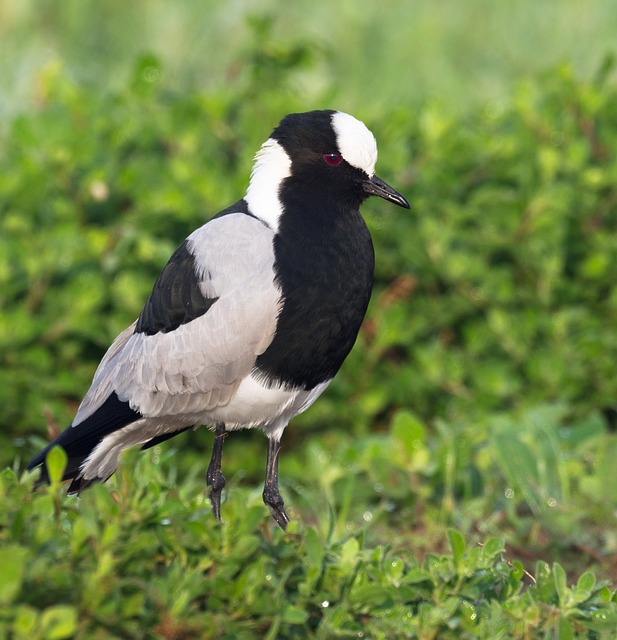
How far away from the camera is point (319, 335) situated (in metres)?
3.50

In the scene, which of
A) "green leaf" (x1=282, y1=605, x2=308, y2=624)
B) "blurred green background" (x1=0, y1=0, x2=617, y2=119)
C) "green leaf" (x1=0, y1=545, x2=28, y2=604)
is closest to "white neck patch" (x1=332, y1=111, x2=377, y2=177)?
"green leaf" (x1=282, y1=605, x2=308, y2=624)

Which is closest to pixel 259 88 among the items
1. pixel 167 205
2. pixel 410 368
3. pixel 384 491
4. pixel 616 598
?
pixel 167 205

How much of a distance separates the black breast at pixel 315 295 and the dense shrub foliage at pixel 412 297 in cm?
72

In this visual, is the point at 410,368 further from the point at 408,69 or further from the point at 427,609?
the point at 408,69

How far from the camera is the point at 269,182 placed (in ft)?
12.2

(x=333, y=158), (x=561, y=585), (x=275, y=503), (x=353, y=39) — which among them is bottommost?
(x=275, y=503)

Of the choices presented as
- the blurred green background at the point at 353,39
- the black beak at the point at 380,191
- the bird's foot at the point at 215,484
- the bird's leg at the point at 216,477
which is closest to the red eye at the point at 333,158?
the black beak at the point at 380,191

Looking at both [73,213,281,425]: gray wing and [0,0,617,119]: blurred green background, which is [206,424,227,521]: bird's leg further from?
[0,0,617,119]: blurred green background

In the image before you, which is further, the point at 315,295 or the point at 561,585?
the point at 315,295

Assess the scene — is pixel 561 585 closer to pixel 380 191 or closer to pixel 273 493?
pixel 273 493

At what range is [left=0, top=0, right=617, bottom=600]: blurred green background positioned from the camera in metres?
4.77

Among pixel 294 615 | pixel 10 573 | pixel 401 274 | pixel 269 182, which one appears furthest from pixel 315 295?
pixel 401 274

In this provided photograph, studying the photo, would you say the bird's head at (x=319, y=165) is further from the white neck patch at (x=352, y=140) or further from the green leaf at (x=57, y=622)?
the green leaf at (x=57, y=622)

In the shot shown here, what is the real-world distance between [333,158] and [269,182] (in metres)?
0.22
